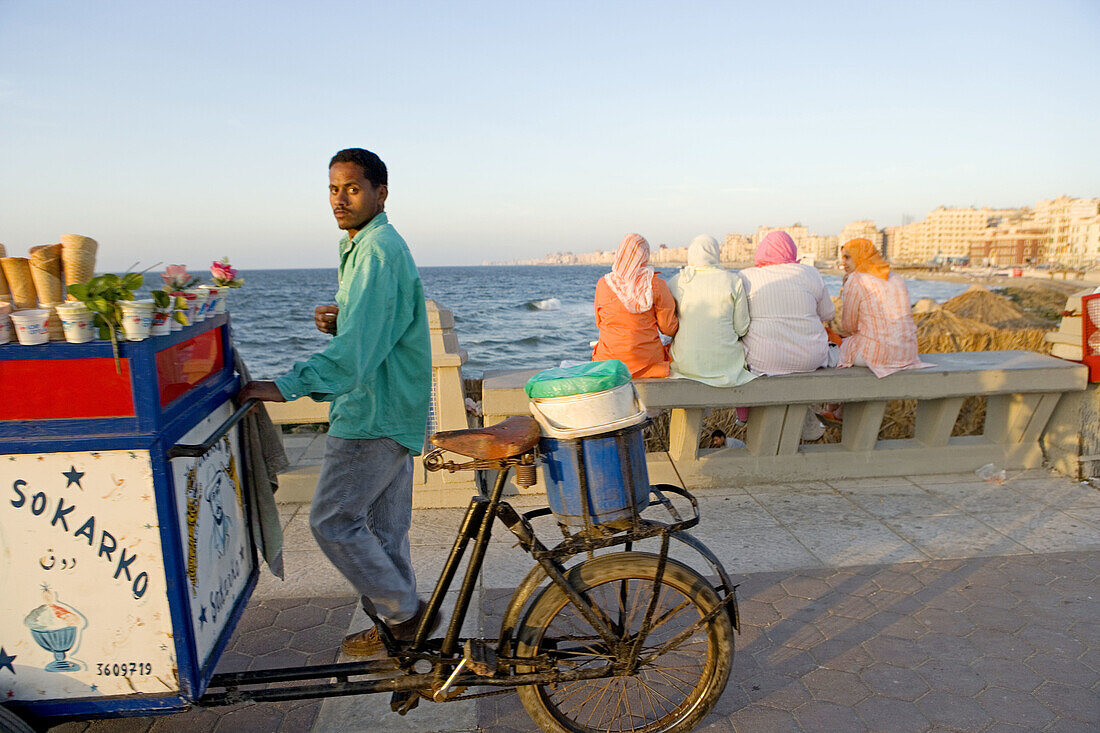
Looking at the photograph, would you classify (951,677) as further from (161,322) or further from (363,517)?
(161,322)

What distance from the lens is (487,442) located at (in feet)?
7.47

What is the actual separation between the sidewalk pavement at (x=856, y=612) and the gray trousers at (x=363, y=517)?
1.54ft

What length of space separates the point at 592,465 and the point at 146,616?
1429 mm

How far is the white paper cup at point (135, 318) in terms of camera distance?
6.48ft

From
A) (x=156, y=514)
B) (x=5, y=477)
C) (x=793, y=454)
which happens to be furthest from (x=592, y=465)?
(x=793, y=454)

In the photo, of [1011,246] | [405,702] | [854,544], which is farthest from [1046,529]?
[1011,246]

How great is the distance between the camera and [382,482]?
108 inches

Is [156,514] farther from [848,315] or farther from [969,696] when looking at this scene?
[848,315]

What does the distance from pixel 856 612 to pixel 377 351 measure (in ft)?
8.58

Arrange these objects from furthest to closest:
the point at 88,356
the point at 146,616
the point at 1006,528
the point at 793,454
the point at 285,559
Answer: the point at 793,454 → the point at 1006,528 → the point at 285,559 → the point at 146,616 → the point at 88,356

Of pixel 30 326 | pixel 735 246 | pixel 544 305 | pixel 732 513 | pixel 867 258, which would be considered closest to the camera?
pixel 30 326

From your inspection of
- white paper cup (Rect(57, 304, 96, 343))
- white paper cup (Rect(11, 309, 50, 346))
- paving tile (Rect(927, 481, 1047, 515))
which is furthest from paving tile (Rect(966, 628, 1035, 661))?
white paper cup (Rect(11, 309, 50, 346))

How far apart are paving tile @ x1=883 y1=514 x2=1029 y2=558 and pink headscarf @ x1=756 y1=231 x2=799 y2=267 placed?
1.98 meters

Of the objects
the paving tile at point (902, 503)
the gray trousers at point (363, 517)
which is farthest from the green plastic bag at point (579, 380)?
the paving tile at point (902, 503)
